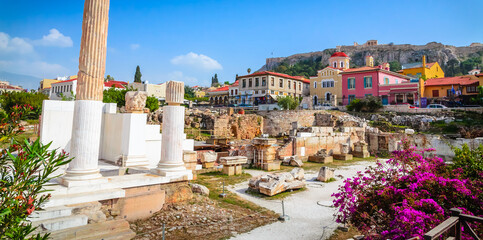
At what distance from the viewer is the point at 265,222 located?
20.6 feet

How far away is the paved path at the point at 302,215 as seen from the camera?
556 centimetres

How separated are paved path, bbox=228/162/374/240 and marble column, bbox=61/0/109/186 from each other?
3.47 m

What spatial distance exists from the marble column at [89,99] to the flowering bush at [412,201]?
17.1 ft

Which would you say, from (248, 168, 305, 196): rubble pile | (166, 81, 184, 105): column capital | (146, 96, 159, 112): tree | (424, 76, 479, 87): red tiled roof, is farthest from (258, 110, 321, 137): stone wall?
(166, 81, 184, 105): column capital

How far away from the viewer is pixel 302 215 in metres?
6.84

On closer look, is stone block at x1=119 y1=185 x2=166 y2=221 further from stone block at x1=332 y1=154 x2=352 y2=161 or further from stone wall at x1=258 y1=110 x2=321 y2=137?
stone wall at x1=258 y1=110 x2=321 y2=137

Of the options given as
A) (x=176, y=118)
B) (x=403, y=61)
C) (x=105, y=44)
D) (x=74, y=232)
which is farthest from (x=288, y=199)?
→ (x=403, y=61)

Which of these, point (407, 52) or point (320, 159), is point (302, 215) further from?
point (407, 52)

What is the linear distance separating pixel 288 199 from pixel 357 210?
3491 millimetres

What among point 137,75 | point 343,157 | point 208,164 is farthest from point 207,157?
point 137,75

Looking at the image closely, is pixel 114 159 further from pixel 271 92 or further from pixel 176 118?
pixel 271 92

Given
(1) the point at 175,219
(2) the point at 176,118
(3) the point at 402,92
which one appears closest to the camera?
(1) the point at 175,219

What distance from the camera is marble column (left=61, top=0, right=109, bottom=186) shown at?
5559 mm

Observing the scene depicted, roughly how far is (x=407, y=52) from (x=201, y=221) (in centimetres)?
10464
